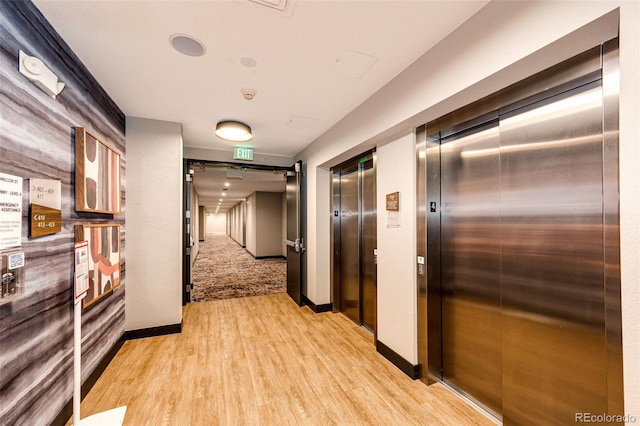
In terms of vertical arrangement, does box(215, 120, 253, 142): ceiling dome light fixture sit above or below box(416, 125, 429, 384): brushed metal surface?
above

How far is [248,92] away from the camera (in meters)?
2.65

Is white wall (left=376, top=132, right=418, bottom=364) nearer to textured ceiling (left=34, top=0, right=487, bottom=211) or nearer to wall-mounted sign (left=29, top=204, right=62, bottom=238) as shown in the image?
textured ceiling (left=34, top=0, right=487, bottom=211)

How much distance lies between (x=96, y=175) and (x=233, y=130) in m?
1.59

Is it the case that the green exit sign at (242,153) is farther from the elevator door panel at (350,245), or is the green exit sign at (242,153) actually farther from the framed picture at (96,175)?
the framed picture at (96,175)

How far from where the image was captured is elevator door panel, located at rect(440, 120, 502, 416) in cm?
198

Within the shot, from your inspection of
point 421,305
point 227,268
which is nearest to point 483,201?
point 421,305

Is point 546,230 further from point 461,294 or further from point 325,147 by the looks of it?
point 325,147

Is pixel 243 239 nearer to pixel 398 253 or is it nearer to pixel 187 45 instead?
pixel 398 253

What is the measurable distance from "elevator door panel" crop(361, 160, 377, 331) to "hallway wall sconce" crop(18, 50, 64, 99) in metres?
3.03

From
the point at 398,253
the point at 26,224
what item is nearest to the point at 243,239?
the point at 398,253

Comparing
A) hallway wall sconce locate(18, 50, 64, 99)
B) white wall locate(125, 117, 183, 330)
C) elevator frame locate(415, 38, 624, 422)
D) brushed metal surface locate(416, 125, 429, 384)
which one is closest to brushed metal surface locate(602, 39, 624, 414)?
elevator frame locate(415, 38, 624, 422)

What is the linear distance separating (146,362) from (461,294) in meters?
3.20

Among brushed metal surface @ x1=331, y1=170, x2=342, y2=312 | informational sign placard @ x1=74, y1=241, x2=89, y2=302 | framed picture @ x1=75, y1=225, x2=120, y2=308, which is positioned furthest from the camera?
brushed metal surface @ x1=331, y1=170, x2=342, y2=312

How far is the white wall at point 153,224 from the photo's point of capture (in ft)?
10.7
